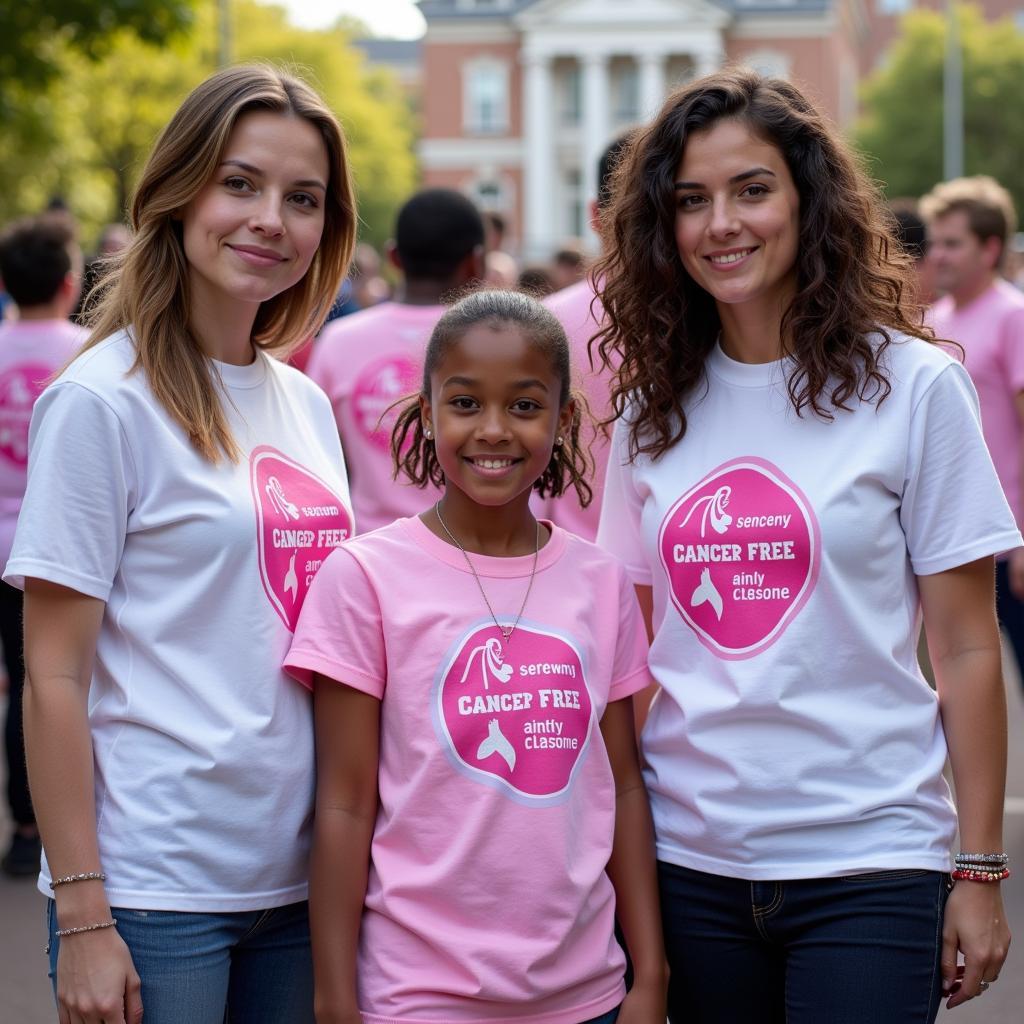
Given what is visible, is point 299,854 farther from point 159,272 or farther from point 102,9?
point 102,9

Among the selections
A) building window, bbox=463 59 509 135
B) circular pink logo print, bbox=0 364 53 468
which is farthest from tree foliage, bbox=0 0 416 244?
circular pink logo print, bbox=0 364 53 468

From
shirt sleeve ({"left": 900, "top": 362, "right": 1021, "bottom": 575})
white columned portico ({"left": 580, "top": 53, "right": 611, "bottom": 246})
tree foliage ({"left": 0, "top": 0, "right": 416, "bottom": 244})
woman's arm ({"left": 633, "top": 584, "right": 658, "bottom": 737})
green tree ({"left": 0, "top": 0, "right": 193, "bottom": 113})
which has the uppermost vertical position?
white columned portico ({"left": 580, "top": 53, "right": 611, "bottom": 246})

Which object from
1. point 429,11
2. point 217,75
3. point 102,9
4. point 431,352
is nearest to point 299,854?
point 431,352

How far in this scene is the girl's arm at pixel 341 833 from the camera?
2.48 metres

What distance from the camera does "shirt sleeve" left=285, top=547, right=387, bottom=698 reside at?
2.50 m

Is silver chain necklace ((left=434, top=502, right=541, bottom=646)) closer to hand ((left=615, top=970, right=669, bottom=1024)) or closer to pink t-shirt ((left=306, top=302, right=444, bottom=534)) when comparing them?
hand ((left=615, top=970, right=669, bottom=1024))

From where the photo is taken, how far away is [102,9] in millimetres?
13555

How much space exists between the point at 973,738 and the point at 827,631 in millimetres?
300

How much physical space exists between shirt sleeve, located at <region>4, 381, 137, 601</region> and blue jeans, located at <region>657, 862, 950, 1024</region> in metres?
1.07

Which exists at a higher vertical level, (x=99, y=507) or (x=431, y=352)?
(x=431, y=352)

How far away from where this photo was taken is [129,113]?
41594mm

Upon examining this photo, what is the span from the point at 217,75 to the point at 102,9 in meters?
11.8

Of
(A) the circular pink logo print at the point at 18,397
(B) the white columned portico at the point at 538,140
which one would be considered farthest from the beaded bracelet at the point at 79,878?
(B) the white columned portico at the point at 538,140

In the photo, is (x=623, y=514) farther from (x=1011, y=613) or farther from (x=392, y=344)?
(x=1011, y=613)
